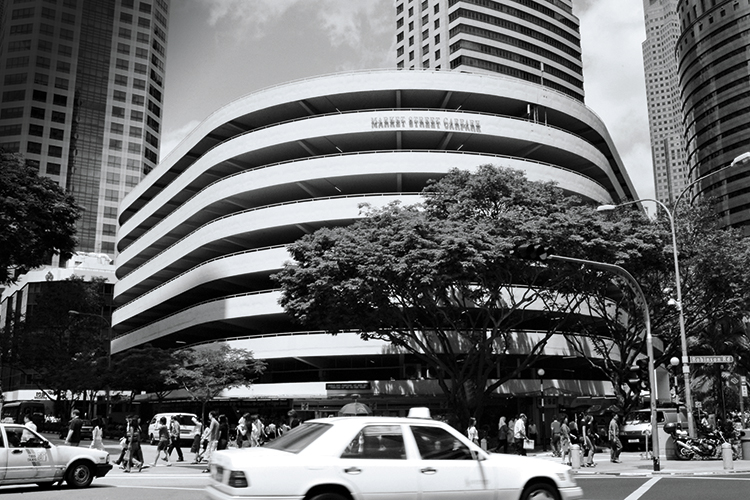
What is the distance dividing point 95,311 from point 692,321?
5063cm

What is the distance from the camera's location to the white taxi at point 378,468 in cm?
805

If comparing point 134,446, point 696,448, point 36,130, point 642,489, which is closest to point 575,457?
point 696,448

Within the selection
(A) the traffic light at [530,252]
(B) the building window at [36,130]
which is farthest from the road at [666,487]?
(B) the building window at [36,130]

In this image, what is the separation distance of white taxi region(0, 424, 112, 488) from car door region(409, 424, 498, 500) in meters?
10.3

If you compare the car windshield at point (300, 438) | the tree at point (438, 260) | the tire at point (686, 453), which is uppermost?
the tree at point (438, 260)

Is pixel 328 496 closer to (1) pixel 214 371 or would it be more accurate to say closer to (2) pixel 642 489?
(2) pixel 642 489

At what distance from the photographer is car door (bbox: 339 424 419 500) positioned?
841 cm

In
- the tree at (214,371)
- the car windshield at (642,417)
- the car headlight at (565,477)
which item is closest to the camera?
the car headlight at (565,477)

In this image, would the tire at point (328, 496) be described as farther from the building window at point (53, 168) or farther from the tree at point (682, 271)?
the building window at point (53, 168)

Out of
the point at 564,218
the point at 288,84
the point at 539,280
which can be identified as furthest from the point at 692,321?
the point at 288,84

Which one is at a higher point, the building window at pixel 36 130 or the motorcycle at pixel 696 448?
the building window at pixel 36 130

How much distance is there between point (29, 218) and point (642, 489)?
25.3m

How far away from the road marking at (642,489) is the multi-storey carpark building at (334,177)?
2368 centimetres

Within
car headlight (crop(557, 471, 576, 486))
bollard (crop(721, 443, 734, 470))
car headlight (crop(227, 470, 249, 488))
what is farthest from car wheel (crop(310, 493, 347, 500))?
bollard (crop(721, 443, 734, 470))
